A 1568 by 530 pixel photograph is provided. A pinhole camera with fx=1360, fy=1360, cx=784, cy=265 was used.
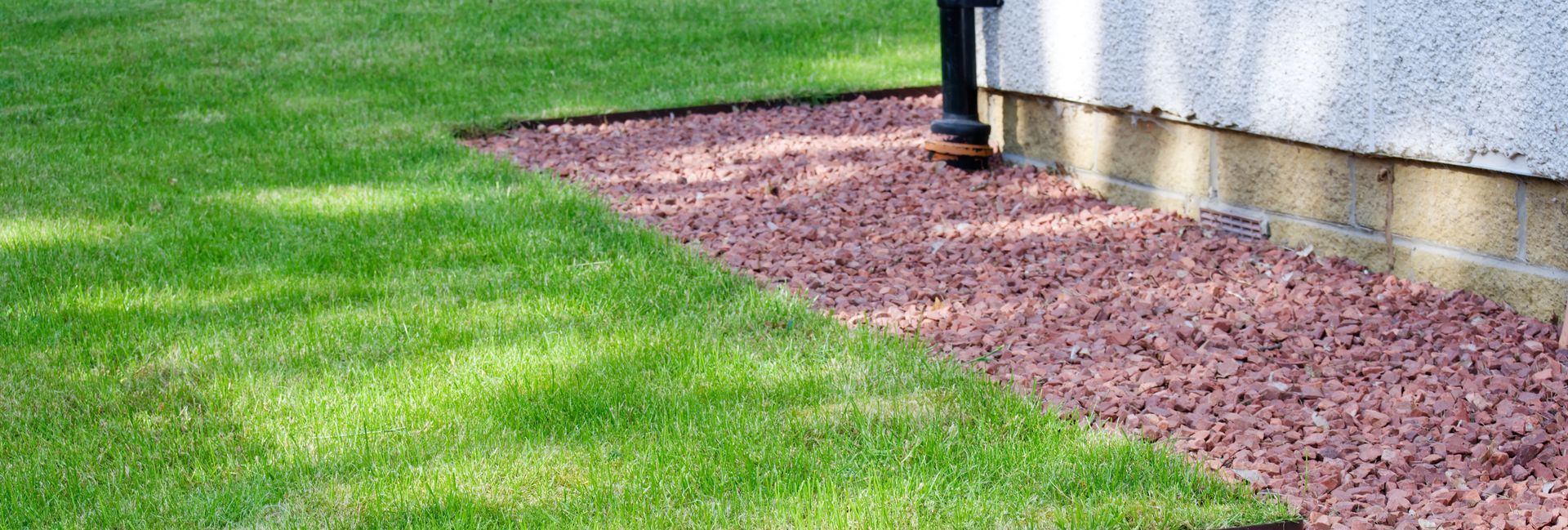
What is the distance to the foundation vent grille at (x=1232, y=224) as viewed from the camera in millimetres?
4332

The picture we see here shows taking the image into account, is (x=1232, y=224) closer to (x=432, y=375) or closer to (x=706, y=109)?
(x=432, y=375)

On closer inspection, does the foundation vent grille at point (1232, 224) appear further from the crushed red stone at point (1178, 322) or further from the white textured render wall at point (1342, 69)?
the white textured render wall at point (1342, 69)

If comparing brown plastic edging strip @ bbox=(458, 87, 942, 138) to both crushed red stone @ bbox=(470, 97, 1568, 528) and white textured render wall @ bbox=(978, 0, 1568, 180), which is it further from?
white textured render wall @ bbox=(978, 0, 1568, 180)

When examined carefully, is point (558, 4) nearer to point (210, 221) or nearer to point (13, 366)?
point (210, 221)

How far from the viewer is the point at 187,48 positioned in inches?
364

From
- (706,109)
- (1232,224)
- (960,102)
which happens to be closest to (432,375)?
(1232,224)

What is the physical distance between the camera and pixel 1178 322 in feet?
11.7

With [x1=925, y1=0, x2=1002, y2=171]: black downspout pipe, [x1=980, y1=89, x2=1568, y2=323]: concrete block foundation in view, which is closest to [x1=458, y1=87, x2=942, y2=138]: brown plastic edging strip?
[x1=925, y1=0, x2=1002, y2=171]: black downspout pipe

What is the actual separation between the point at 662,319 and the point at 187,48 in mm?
6900

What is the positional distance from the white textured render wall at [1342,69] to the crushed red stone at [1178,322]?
400mm

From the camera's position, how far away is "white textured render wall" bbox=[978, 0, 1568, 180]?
3.39 meters

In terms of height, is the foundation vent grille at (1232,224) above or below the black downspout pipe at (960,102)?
below

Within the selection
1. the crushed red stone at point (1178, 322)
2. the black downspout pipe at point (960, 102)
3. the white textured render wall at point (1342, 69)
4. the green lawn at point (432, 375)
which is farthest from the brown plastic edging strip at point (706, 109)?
the white textured render wall at point (1342, 69)

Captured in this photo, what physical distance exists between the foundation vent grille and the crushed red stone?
0.20ft
